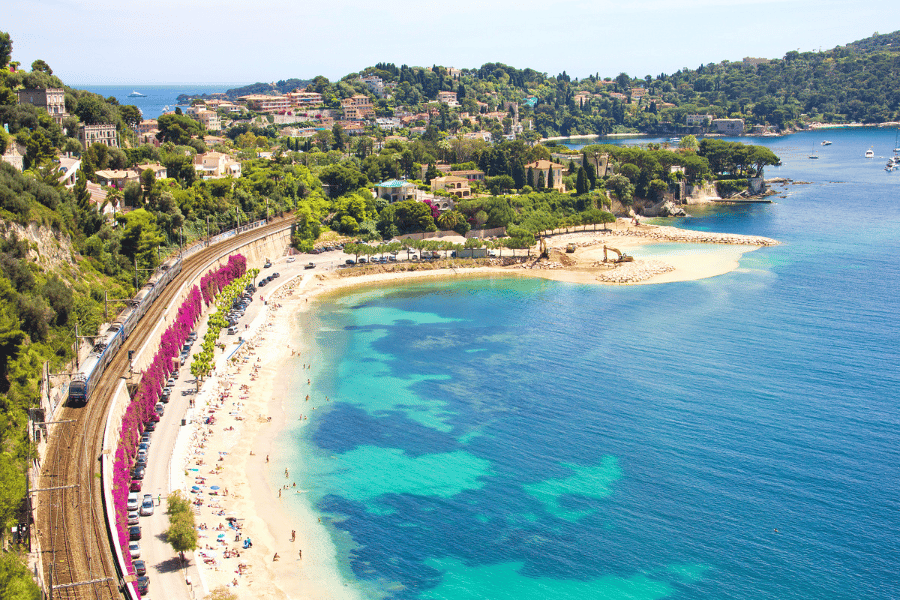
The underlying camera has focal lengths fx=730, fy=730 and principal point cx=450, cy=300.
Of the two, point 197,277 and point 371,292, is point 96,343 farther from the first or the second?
point 371,292

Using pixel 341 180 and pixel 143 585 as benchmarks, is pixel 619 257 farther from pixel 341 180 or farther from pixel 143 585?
pixel 143 585

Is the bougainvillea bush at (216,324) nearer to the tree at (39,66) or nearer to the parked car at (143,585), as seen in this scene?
the parked car at (143,585)

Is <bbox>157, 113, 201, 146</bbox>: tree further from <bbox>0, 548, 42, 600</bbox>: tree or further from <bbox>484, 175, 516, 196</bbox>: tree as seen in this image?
<bbox>0, 548, 42, 600</bbox>: tree

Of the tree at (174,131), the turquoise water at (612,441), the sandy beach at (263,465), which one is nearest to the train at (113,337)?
the sandy beach at (263,465)

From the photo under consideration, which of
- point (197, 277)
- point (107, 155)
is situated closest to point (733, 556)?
point (197, 277)

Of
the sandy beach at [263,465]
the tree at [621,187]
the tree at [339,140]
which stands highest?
the tree at [339,140]
